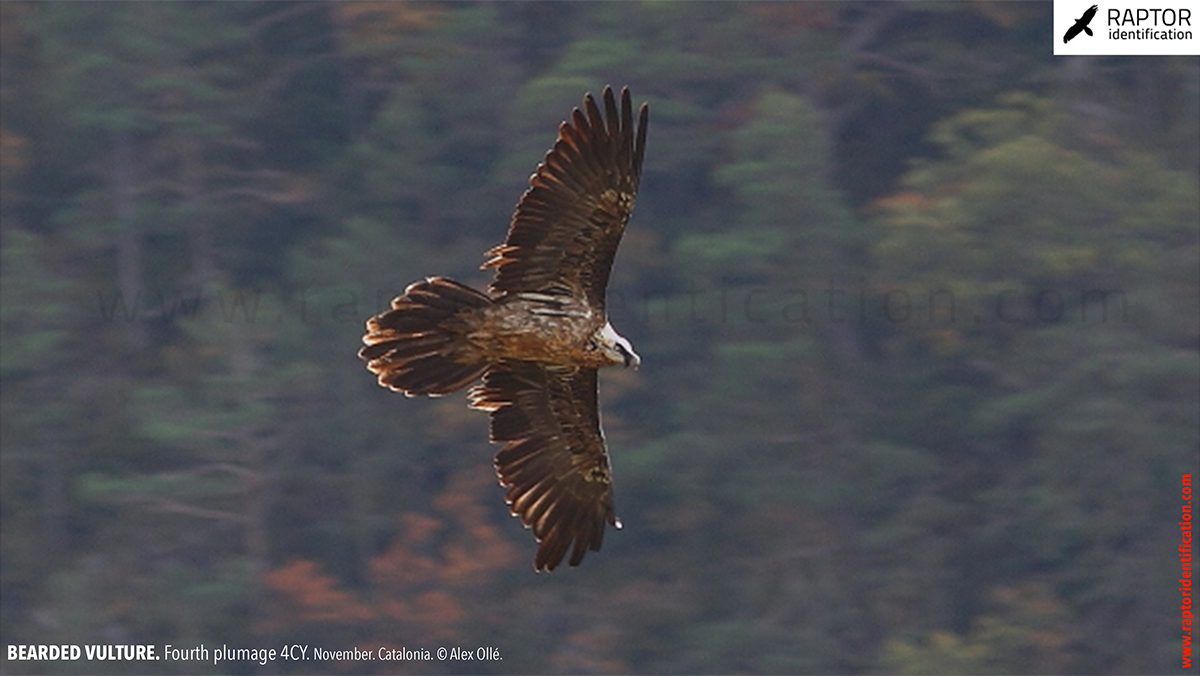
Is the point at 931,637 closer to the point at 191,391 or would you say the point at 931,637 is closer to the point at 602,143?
the point at 191,391

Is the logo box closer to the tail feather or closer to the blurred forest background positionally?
the blurred forest background

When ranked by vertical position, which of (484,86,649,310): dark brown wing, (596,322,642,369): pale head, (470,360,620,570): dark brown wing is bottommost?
(470,360,620,570): dark brown wing

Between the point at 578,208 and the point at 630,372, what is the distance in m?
8.68

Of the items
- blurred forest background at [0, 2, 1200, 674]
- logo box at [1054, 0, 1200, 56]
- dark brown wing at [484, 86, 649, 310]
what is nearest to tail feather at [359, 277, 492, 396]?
dark brown wing at [484, 86, 649, 310]

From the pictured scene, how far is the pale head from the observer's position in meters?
6.84

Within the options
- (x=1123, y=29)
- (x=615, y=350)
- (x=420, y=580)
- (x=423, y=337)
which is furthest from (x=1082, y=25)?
(x=423, y=337)

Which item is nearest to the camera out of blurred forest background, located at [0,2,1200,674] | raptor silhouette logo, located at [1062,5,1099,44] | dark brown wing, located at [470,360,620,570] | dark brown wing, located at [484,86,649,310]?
dark brown wing, located at [484,86,649,310]

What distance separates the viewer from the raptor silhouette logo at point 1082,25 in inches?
729

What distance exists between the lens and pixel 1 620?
16.8 metres

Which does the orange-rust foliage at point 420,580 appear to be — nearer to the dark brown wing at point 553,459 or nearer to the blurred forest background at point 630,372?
the blurred forest background at point 630,372

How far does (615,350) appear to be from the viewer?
6.87 metres

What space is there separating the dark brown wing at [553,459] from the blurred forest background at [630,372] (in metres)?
8.18

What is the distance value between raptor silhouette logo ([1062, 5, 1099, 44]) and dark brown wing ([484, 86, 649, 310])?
12.8 m

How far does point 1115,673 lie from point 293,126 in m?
9.20
